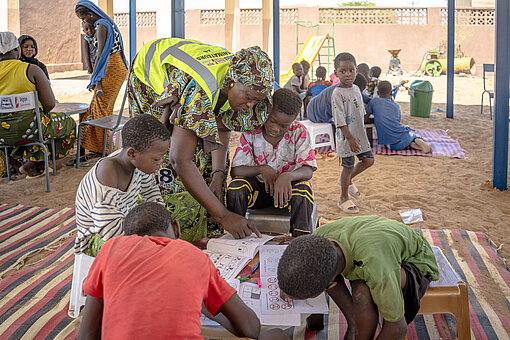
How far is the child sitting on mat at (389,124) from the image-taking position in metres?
6.89

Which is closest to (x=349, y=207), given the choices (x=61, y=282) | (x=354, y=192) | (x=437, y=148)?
(x=354, y=192)

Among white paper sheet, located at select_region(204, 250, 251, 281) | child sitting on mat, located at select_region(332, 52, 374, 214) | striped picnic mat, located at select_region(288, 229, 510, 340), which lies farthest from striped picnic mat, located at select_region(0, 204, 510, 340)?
child sitting on mat, located at select_region(332, 52, 374, 214)

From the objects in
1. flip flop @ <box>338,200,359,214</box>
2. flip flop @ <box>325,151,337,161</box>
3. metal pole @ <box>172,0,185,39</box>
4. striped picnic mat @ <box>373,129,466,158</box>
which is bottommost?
flip flop @ <box>338,200,359,214</box>

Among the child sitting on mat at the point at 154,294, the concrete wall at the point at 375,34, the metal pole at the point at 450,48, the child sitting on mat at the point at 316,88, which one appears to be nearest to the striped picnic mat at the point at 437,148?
the child sitting on mat at the point at 316,88

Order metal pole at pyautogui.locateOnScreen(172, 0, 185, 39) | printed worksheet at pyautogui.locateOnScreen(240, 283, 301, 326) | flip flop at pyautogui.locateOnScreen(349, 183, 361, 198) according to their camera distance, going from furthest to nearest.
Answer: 1. metal pole at pyautogui.locateOnScreen(172, 0, 185, 39)
2. flip flop at pyautogui.locateOnScreen(349, 183, 361, 198)
3. printed worksheet at pyautogui.locateOnScreen(240, 283, 301, 326)

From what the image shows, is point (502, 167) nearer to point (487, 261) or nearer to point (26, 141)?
point (487, 261)

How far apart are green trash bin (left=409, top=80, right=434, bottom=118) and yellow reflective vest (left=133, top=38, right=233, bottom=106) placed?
7931mm

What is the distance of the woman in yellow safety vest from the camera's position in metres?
2.39

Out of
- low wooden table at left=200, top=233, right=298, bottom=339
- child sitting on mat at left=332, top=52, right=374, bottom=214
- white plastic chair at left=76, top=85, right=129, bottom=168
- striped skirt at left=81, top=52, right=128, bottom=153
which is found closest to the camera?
low wooden table at left=200, top=233, right=298, bottom=339

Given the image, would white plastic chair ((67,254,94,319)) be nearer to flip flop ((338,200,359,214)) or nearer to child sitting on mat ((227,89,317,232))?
child sitting on mat ((227,89,317,232))

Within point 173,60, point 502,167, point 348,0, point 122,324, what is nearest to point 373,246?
point 122,324

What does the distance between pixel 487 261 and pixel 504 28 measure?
8.72 feet

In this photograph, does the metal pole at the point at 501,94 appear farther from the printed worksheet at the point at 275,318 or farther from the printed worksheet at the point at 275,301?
the printed worksheet at the point at 275,318

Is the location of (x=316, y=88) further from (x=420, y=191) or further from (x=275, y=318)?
(x=275, y=318)
